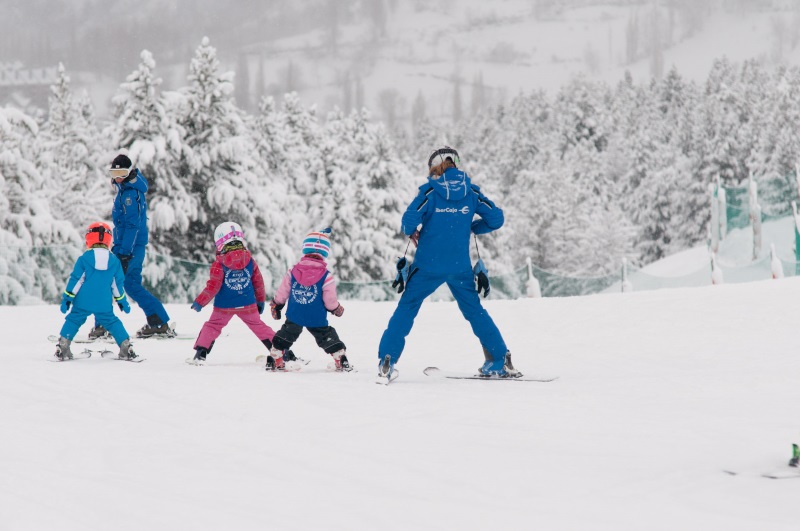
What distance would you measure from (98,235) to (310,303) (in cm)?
229

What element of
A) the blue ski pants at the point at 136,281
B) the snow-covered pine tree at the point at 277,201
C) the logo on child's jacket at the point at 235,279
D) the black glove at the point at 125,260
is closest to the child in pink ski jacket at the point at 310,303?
the logo on child's jacket at the point at 235,279

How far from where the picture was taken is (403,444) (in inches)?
169

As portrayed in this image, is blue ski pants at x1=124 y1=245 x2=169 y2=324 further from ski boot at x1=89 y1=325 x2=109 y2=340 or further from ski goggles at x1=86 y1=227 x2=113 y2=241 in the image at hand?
ski goggles at x1=86 y1=227 x2=113 y2=241

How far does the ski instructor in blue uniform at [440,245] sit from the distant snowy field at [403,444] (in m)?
0.49

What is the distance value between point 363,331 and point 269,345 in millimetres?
3877

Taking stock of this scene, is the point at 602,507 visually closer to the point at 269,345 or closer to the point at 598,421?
the point at 598,421

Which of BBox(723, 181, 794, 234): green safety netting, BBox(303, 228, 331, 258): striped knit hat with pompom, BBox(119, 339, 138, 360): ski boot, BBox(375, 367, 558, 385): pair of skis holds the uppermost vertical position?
BBox(723, 181, 794, 234): green safety netting

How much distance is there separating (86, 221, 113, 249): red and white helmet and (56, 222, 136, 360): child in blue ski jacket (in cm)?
8

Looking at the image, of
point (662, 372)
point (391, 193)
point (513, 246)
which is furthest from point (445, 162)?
point (513, 246)

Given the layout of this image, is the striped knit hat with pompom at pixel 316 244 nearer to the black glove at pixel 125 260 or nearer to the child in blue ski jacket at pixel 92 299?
the child in blue ski jacket at pixel 92 299

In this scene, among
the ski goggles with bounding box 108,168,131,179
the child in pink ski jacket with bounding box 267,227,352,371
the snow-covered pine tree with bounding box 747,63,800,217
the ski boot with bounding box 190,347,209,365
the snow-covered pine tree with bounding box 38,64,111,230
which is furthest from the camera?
the snow-covered pine tree with bounding box 747,63,800,217

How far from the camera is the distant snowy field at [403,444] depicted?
125 inches

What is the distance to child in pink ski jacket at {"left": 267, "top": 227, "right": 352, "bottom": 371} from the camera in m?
7.18

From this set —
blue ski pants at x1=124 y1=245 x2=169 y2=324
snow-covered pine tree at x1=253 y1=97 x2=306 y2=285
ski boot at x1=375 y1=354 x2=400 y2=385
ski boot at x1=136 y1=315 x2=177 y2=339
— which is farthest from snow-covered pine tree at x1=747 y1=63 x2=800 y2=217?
ski boot at x1=375 y1=354 x2=400 y2=385
